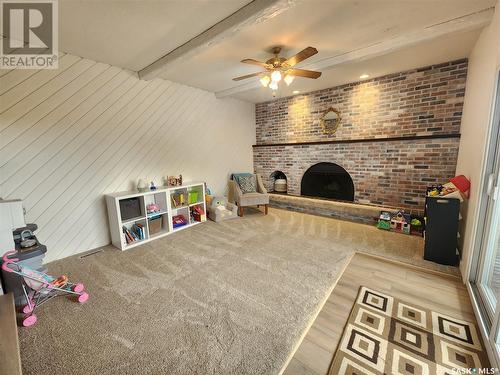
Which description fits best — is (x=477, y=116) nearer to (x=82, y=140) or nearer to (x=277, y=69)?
(x=277, y=69)

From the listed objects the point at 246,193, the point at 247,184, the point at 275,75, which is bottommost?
the point at 246,193

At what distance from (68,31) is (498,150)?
405 centimetres

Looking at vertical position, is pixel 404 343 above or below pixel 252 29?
below

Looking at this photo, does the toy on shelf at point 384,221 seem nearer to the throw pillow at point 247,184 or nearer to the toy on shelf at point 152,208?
the throw pillow at point 247,184

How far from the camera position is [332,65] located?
2.85 m

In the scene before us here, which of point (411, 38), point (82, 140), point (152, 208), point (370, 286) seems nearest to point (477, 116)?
point (411, 38)

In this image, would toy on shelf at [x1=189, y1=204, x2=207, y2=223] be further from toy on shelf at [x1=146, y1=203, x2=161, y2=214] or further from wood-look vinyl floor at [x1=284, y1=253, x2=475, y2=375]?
wood-look vinyl floor at [x1=284, y1=253, x2=475, y2=375]

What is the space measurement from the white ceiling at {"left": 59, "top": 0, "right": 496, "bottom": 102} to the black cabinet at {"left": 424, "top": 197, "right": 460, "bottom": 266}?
178 centimetres

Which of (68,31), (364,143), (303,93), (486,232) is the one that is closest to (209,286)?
(486,232)

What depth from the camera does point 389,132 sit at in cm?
363

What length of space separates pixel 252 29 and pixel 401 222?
335 cm

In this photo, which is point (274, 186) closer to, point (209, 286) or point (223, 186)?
point (223, 186)

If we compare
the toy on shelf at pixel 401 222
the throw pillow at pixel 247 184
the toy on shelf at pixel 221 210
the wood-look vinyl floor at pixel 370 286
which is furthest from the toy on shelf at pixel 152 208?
the toy on shelf at pixel 401 222

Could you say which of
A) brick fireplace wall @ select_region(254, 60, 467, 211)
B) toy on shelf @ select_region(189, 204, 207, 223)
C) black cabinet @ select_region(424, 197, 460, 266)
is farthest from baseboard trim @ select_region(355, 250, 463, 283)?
toy on shelf @ select_region(189, 204, 207, 223)
